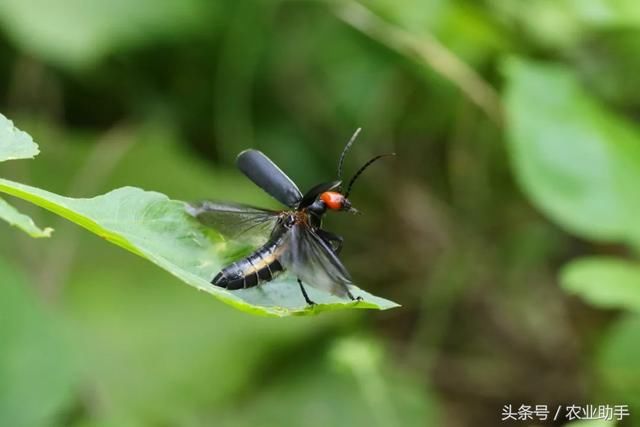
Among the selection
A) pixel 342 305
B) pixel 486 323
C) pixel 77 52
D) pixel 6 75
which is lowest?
pixel 342 305

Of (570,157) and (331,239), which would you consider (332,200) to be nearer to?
(331,239)

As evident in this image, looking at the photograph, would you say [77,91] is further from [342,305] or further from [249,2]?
[342,305]

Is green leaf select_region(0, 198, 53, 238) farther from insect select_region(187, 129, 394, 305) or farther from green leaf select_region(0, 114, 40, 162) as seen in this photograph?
insect select_region(187, 129, 394, 305)

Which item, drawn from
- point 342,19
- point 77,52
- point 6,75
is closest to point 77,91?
point 6,75

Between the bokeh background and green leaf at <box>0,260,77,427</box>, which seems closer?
green leaf at <box>0,260,77,427</box>

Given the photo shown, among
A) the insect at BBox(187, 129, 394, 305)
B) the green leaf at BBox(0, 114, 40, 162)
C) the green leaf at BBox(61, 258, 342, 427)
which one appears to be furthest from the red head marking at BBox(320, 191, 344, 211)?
the green leaf at BBox(61, 258, 342, 427)

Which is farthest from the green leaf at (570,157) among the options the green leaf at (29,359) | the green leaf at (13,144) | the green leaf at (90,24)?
the green leaf at (13,144)
